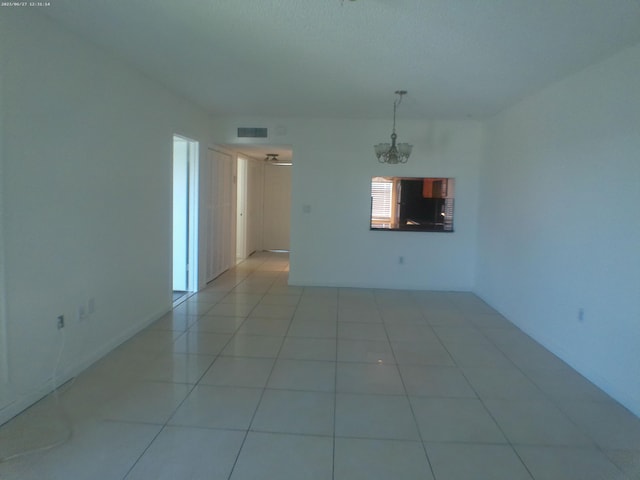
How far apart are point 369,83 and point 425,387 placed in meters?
2.78

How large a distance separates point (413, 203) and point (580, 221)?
9.09 feet

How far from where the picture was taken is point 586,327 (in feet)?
10.5

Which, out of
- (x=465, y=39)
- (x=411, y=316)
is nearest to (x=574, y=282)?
(x=411, y=316)

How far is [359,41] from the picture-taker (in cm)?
291

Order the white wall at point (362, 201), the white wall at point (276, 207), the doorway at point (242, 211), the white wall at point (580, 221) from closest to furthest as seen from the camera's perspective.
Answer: the white wall at point (580, 221) < the white wall at point (362, 201) < the doorway at point (242, 211) < the white wall at point (276, 207)

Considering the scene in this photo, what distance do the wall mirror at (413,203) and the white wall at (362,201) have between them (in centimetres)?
11

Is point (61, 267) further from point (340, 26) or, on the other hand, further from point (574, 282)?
point (574, 282)

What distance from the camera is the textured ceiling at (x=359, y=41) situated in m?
2.42

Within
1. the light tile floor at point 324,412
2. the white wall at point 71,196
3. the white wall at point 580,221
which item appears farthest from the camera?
the white wall at point 580,221

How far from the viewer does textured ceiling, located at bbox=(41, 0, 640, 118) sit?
2.42 m

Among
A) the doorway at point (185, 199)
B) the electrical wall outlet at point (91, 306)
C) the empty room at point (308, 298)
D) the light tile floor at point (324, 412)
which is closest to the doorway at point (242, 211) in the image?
the doorway at point (185, 199)

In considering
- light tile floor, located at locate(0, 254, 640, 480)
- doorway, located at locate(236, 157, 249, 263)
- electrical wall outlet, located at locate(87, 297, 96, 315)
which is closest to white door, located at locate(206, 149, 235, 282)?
doorway, located at locate(236, 157, 249, 263)

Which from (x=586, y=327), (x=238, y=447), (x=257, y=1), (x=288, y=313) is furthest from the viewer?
(x=288, y=313)

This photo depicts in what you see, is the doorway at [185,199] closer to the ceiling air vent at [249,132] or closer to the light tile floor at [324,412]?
the ceiling air vent at [249,132]
